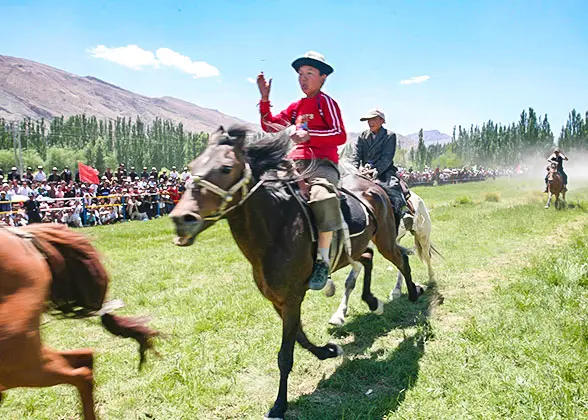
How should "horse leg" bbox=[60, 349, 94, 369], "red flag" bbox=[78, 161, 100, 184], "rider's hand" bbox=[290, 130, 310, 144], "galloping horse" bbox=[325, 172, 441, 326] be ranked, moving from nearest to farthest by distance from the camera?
"horse leg" bbox=[60, 349, 94, 369] < "rider's hand" bbox=[290, 130, 310, 144] < "galloping horse" bbox=[325, 172, 441, 326] < "red flag" bbox=[78, 161, 100, 184]

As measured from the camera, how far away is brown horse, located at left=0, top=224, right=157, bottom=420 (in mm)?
2387

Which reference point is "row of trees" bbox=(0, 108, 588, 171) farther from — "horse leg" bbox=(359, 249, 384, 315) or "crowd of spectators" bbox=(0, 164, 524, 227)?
"horse leg" bbox=(359, 249, 384, 315)

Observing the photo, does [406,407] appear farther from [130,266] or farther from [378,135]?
[130,266]

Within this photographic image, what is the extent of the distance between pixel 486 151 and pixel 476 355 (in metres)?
99.9

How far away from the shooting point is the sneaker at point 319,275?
3.93m

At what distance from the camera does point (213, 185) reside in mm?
3061

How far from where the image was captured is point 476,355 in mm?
4297

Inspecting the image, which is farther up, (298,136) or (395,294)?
(298,136)

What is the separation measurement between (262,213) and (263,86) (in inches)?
61.6

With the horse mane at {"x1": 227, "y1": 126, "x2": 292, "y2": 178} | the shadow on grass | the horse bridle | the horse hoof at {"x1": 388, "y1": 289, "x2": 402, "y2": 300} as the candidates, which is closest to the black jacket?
the horse hoof at {"x1": 388, "y1": 289, "x2": 402, "y2": 300}

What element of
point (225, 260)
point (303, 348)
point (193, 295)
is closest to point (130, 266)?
point (225, 260)

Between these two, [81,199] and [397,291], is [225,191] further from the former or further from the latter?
[81,199]

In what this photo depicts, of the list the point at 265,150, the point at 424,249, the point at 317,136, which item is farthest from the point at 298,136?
the point at 424,249

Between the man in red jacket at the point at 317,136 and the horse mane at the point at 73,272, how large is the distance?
1.87 meters
